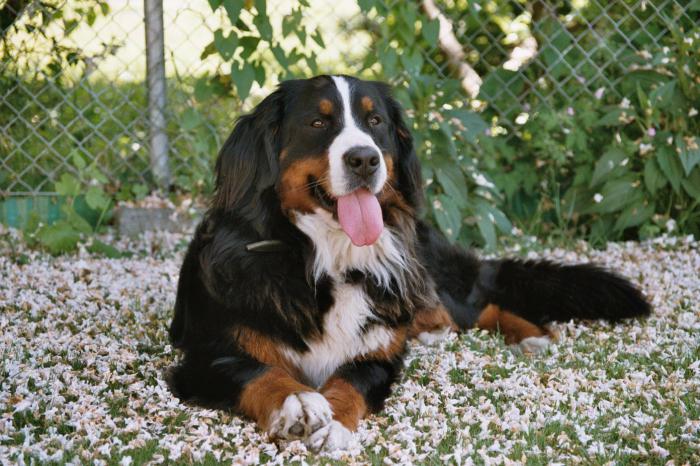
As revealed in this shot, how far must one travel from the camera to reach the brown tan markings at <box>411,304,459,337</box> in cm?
361

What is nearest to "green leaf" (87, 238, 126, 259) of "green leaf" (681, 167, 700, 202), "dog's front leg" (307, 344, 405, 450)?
"dog's front leg" (307, 344, 405, 450)

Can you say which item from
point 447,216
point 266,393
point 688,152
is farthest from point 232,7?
point 688,152

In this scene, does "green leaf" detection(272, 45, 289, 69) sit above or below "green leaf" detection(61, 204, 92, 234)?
above

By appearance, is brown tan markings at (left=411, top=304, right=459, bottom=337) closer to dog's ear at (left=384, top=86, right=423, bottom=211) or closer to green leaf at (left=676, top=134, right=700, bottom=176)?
dog's ear at (left=384, top=86, right=423, bottom=211)

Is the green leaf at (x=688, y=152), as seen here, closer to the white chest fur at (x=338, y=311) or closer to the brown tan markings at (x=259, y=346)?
the white chest fur at (x=338, y=311)

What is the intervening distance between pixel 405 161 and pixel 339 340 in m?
0.72

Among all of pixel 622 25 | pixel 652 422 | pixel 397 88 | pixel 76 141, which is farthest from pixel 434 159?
pixel 652 422

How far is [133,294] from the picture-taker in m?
4.05

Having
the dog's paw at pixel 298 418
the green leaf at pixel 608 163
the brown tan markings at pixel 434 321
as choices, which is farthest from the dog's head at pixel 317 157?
the green leaf at pixel 608 163

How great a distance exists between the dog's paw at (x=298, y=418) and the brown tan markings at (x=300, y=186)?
691 mm

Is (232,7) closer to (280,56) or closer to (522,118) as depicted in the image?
(280,56)

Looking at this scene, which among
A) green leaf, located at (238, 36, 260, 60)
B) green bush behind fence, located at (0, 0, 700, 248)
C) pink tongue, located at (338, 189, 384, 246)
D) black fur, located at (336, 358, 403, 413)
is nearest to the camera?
black fur, located at (336, 358, 403, 413)

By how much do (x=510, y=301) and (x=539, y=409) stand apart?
1269mm

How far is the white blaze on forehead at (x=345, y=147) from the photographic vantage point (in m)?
2.77
